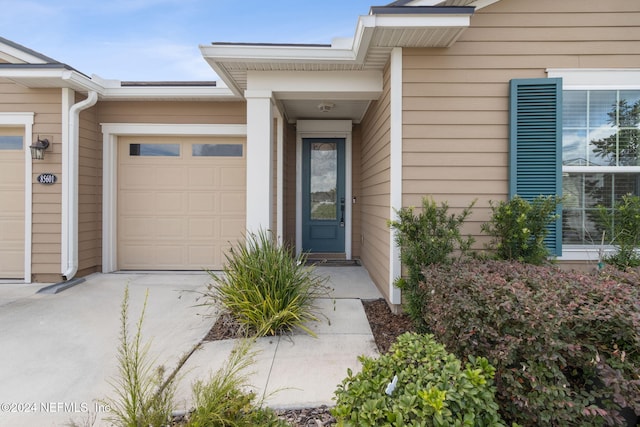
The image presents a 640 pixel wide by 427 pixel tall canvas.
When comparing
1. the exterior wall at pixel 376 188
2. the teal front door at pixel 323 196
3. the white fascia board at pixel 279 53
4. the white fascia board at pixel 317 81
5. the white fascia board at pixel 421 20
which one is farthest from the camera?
the teal front door at pixel 323 196

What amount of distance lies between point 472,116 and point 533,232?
125 cm

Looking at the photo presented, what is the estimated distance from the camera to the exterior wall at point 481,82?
3361 mm

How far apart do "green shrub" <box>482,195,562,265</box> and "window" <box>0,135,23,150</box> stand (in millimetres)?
6130

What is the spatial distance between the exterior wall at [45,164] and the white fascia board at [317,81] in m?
2.83

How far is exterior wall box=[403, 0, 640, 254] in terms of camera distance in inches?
132

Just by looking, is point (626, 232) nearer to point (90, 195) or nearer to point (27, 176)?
point (90, 195)

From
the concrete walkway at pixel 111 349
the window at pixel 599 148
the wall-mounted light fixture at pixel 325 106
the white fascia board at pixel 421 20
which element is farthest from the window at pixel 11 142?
the window at pixel 599 148

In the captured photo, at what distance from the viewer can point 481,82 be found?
339 centimetres

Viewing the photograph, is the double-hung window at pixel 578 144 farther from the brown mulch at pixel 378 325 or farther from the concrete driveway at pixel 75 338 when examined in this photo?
the concrete driveway at pixel 75 338

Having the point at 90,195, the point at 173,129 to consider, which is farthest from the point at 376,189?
the point at 90,195

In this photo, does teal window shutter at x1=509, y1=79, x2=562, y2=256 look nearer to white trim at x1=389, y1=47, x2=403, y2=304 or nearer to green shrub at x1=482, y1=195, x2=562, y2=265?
green shrub at x1=482, y1=195, x2=562, y2=265

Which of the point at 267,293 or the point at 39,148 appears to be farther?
the point at 39,148

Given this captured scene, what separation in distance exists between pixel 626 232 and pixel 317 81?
11.2 ft

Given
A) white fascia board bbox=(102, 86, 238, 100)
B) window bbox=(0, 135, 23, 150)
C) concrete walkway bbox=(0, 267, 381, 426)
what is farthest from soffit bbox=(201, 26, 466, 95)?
window bbox=(0, 135, 23, 150)
